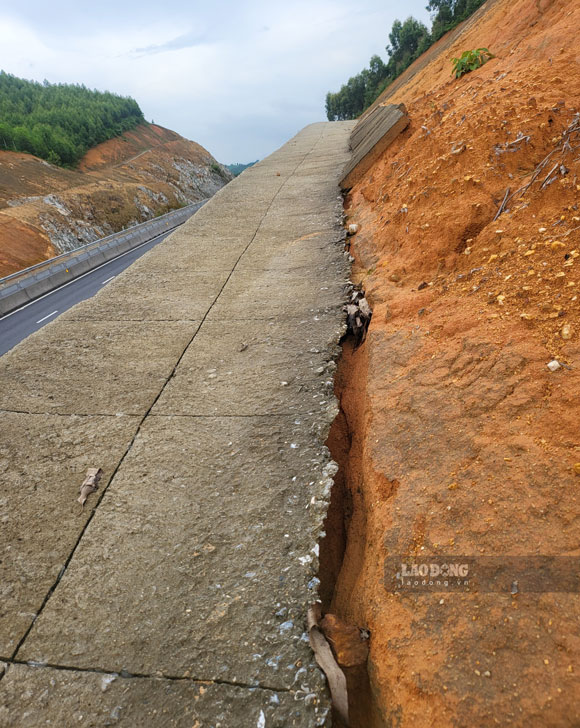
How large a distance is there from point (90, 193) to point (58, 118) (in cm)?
1859

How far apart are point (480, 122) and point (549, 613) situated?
4573 mm

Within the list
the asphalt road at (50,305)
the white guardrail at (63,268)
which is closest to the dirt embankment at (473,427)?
the asphalt road at (50,305)

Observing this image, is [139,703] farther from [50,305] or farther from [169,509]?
[50,305]

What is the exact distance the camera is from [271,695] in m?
1.47

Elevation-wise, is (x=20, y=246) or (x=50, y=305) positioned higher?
(x=20, y=246)

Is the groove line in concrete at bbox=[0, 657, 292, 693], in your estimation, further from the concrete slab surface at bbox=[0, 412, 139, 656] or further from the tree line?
the tree line

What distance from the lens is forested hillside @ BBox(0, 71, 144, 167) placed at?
3353 cm

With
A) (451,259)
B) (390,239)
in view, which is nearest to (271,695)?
(451,259)

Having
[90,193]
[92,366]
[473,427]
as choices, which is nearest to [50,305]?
[92,366]

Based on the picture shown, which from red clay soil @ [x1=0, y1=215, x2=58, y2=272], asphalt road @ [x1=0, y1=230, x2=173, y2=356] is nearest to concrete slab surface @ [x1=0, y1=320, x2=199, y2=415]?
asphalt road @ [x1=0, y1=230, x2=173, y2=356]

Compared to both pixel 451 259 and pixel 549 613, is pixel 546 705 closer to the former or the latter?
pixel 549 613

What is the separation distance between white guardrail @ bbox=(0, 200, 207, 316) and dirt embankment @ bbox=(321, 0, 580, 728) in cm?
1687

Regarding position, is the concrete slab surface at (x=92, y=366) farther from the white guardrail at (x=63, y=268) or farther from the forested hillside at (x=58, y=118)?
the forested hillside at (x=58, y=118)

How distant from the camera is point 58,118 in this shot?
4041 centimetres
